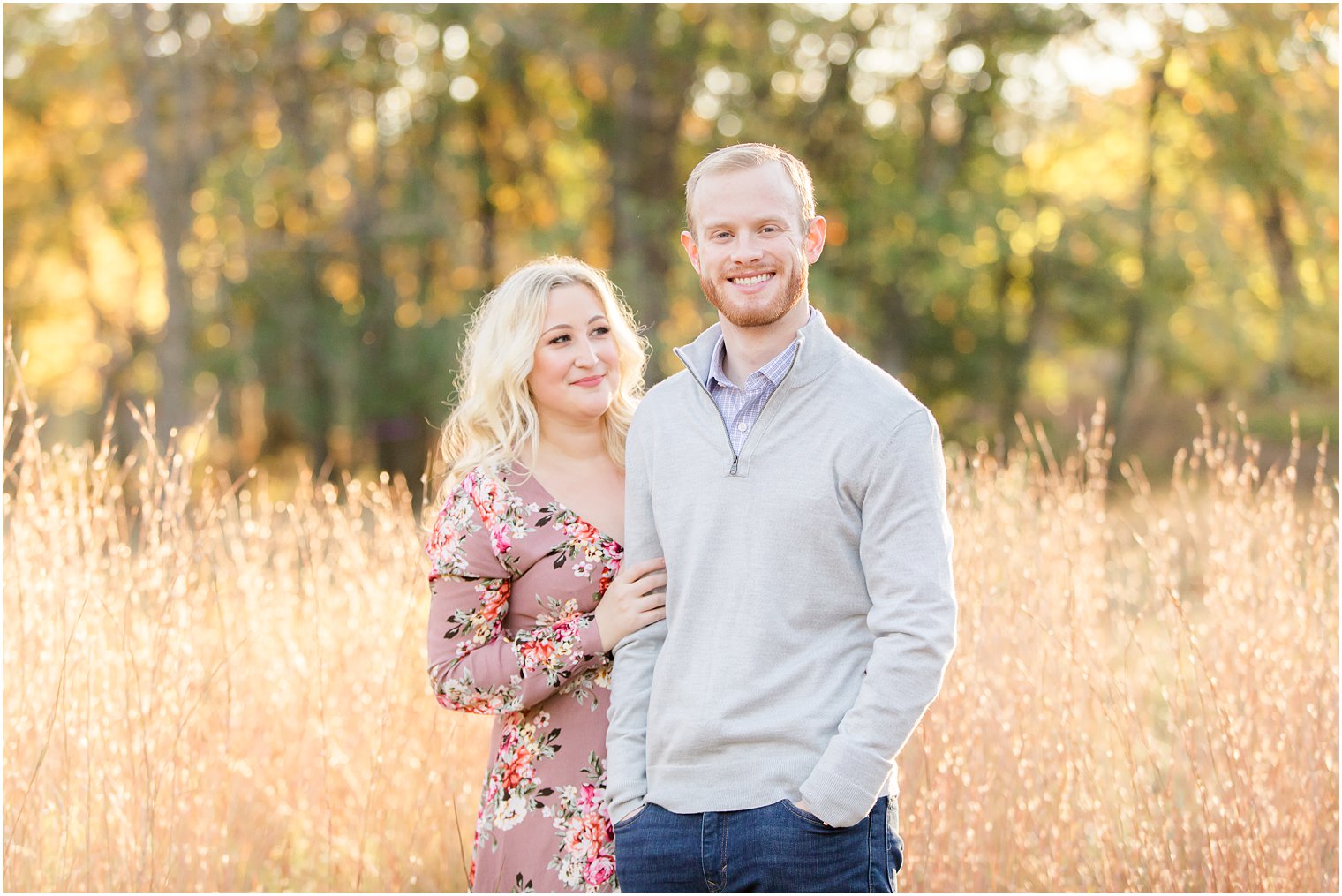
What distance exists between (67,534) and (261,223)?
433 inches

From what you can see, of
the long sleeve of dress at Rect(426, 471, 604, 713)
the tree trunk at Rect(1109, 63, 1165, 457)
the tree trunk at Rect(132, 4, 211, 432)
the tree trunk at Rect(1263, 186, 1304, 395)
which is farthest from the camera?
the tree trunk at Rect(1109, 63, 1165, 457)

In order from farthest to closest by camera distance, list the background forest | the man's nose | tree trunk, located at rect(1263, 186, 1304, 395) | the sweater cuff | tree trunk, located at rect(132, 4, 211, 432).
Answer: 1. tree trunk, located at rect(1263, 186, 1304, 395)
2. the background forest
3. tree trunk, located at rect(132, 4, 211, 432)
4. the man's nose
5. the sweater cuff

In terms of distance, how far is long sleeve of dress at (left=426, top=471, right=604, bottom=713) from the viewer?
6.88ft

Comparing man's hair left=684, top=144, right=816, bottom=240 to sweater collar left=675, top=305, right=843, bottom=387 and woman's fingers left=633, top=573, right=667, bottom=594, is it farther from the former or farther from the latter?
woman's fingers left=633, top=573, right=667, bottom=594

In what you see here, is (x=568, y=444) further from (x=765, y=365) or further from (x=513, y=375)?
(x=765, y=365)

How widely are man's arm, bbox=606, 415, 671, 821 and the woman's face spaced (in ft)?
0.67

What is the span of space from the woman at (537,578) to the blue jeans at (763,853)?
30cm

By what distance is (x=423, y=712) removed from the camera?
11.8 feet

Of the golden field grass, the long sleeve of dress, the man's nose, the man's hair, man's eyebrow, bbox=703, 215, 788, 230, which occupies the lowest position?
the golden field grass

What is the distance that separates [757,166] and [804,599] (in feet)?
2.21

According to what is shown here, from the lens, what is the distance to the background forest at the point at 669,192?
13062 mm

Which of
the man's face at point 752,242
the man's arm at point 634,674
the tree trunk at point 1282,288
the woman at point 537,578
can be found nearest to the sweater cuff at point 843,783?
the man's arm at point 634,674

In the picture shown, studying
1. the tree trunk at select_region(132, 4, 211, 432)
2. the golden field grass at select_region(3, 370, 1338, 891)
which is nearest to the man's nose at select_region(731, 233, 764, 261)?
the golden field grass at select_region(3, 370, 1338, 891)

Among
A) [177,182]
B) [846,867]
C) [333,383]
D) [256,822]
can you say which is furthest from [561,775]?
[333,383]
